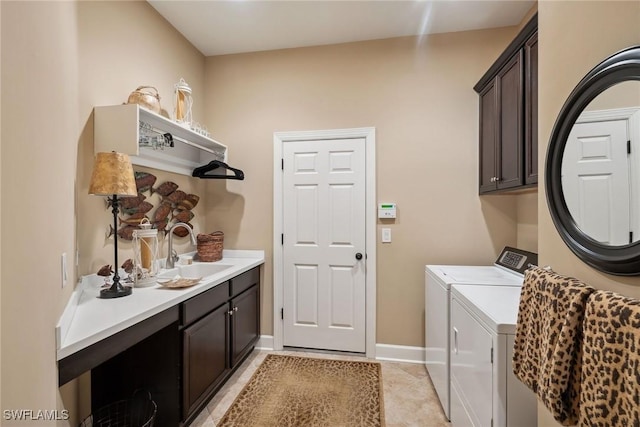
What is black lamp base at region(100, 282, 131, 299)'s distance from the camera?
5.30 feet

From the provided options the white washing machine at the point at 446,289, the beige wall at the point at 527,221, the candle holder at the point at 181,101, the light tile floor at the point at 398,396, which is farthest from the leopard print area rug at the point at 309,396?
the candle holder at the point at 181,101

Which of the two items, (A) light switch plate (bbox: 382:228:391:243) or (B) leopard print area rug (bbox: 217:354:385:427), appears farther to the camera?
(A) light switch plate (bbox: 382:228:391:243)

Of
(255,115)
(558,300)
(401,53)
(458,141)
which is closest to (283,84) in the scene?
(255,115)

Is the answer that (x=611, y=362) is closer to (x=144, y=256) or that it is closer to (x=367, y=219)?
(x=367, y=219)

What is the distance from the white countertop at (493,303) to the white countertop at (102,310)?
1618 mm

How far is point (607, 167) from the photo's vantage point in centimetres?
91

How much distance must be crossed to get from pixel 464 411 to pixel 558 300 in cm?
111

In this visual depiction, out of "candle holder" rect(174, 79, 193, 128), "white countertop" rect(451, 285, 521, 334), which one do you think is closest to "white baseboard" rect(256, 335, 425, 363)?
"white countertop" rect(451, 285, 521, 334)

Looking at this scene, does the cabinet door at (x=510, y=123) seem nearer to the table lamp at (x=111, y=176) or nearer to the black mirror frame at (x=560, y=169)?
the black mirror frame at (x=560, y=169)

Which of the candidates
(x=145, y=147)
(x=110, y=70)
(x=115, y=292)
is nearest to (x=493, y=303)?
(x=115, y=292)

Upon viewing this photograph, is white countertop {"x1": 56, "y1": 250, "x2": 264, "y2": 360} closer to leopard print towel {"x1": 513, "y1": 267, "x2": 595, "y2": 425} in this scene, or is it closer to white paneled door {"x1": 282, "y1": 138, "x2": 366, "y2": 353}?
white paneled door {"x1": 282, "y1": 138, "x2": 366, "y2": 353}

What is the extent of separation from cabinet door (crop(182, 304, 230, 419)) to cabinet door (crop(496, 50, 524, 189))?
7.53 ft

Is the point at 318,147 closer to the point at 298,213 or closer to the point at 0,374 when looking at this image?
the point at 298,213

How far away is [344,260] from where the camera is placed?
284 cm
